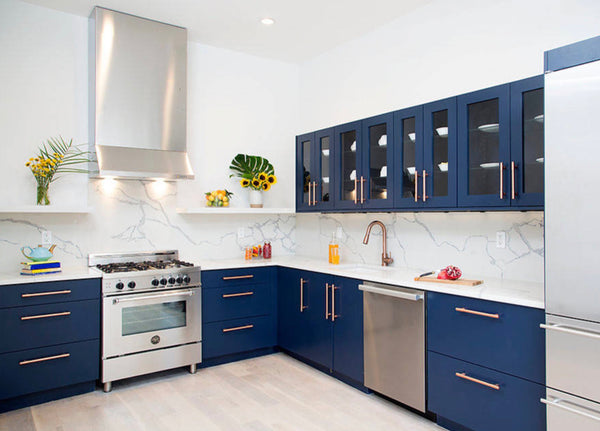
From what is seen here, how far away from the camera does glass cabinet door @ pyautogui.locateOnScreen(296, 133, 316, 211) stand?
13.1 feet

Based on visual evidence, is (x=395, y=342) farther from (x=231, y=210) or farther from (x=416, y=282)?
(x=231, y=210)

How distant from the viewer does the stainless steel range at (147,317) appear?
3.17 meters

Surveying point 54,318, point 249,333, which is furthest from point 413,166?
point 54,318

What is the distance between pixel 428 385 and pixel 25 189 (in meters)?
3.18

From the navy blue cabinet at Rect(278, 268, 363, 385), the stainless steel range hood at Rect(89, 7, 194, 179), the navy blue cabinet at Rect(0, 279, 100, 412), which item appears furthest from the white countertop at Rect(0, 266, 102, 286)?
the navy blue cabinet at Rect(278, 268, 363, 385)

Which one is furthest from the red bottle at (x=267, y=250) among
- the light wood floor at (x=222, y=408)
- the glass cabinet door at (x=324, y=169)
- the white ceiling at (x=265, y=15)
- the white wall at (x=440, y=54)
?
the white ceiling at (x=265, y=15)

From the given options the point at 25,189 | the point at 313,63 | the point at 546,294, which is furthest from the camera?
the point at 313,63

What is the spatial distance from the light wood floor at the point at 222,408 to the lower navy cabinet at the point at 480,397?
0.22m

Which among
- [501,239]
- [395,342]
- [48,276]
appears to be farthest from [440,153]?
[48,276]

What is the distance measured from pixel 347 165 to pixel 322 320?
1.26 meters

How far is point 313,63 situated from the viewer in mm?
4574

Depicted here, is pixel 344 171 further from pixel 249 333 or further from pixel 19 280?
pixel 19 280

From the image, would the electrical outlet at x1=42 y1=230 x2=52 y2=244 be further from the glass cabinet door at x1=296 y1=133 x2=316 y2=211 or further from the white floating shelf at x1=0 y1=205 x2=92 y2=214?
the glass cabinet door at x1=296 y1=133 x2=316 y2=211

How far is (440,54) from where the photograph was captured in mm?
3252
